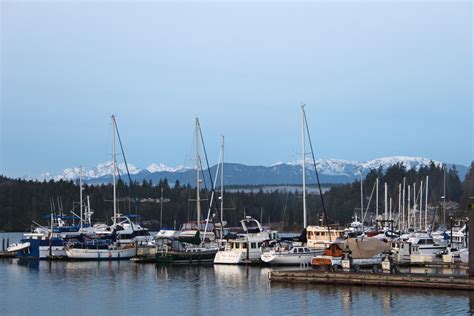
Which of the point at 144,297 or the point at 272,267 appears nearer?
the point at 144,297

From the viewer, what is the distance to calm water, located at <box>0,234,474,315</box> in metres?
42.9

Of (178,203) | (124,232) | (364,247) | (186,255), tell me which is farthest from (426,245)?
(178,203)

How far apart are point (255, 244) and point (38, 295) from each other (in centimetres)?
2242

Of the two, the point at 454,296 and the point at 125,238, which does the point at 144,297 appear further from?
the point at 125,238

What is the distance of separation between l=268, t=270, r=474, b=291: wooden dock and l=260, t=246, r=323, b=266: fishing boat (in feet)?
36.8

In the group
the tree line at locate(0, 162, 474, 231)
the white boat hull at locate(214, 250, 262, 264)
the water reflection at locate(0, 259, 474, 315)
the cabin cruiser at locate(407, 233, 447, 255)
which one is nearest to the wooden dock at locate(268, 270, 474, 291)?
the water reflection at locate(0, 259, 474, 315)

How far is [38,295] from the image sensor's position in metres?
51.6

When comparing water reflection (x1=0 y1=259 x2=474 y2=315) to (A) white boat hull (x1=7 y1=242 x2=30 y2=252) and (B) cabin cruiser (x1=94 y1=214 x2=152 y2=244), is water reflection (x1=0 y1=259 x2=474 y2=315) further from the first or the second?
(B) cabin cruiser (x1=94 y1=214 x2=152 y2=244)

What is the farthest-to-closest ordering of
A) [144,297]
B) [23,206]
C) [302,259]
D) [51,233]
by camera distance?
[23,206], [51,233], [302,259], [144,297]

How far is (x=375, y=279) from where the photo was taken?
4856 cm

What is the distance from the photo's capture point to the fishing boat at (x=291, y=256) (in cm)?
6512

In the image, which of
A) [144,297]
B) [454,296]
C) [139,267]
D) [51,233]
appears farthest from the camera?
[51,233]

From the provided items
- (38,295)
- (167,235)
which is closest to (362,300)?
(38,295)

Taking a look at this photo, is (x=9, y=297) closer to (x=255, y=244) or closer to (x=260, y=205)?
(x=255, y=244)
